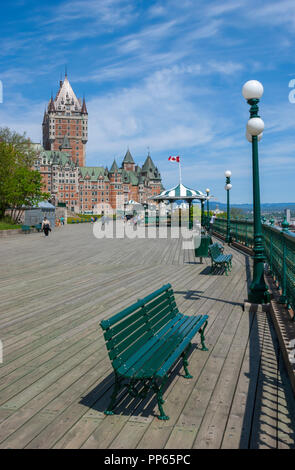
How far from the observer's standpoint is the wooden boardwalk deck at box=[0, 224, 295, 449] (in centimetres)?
322

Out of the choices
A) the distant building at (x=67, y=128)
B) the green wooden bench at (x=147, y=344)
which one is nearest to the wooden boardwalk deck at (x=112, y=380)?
the green wooden bench at (x=147, y=344)

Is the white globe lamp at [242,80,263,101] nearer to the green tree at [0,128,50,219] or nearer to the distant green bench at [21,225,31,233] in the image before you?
the distant green bench at [21,225,31,233]

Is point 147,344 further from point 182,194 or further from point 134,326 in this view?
point 182,194

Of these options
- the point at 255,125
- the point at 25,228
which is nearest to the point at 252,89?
the point at 255,125

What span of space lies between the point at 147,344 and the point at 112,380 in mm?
699

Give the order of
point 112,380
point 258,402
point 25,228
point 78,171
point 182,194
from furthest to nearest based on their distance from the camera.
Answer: point 78,171 < point 25,228 < point 182,194 < point 112,380 < point 258,402

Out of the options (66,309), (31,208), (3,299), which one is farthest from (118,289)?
(31,208)

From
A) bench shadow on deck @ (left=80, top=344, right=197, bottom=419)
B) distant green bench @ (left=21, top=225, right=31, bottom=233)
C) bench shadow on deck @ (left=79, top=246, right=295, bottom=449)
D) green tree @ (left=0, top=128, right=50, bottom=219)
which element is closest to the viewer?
bench shadow on deck @ (left=79, top=246, right=295, bottom=449)

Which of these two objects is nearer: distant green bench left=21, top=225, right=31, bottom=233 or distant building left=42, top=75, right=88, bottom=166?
distant green bench left=21, top=225, right=31, bottom=233

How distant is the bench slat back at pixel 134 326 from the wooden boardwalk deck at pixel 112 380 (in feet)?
1.77

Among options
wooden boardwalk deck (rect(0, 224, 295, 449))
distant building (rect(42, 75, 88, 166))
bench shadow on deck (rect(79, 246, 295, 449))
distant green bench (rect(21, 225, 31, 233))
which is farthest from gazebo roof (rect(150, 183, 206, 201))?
distant building (rect(42, 75, 88, 166))

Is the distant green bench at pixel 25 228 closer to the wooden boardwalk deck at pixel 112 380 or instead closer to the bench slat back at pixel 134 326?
the wooden boardwalk deck at pixel 112 380

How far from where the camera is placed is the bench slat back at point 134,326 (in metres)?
3.56

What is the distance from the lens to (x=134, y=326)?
158 inches
